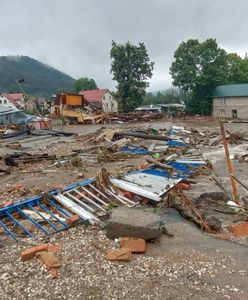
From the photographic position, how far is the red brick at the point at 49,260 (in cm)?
455

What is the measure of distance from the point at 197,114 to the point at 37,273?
167 ft

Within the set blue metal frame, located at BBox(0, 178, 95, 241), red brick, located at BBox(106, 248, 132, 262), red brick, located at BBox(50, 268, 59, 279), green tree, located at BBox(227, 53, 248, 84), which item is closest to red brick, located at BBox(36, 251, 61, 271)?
red brick, located at BBox(50, 268, 59, 279)

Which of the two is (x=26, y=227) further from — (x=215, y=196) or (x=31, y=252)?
(x=215, y=196)

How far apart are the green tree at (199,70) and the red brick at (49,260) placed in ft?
163

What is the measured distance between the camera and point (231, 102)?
50656mm

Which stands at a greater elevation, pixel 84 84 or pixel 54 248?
pixel 84 84

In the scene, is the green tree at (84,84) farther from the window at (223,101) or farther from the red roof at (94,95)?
the window at (223,101)

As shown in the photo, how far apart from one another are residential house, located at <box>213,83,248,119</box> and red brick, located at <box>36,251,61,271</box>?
4814cm

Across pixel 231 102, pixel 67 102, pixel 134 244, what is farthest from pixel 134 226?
pixel 231 102

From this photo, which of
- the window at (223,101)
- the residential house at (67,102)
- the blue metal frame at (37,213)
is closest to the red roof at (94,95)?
the residential house at (67,102)

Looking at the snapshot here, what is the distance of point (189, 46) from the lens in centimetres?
5372

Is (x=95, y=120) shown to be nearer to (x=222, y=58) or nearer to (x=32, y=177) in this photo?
(x=222, y=58)

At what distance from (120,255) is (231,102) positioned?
49305mm

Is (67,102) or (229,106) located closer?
(67,102)
